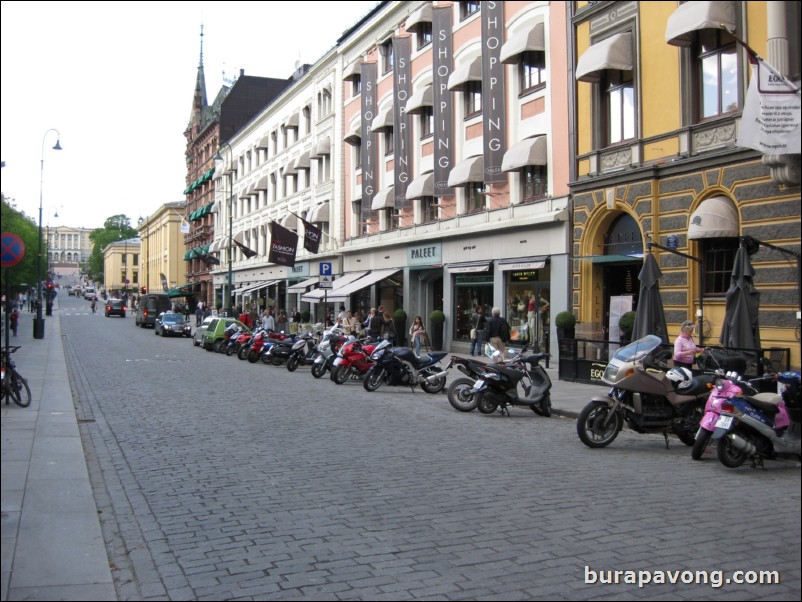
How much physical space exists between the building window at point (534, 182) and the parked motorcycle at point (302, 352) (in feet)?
27.1

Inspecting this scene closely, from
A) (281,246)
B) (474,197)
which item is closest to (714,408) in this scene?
(474,197)

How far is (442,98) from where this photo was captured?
28.7m

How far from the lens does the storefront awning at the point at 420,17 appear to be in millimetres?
29438

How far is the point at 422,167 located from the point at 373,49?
878 cm

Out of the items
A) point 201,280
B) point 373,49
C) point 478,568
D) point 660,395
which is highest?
point 373,49

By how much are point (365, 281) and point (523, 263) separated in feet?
39.7

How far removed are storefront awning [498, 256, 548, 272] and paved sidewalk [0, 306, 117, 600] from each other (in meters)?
15.1

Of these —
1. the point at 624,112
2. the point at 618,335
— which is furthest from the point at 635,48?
the point at 618,335

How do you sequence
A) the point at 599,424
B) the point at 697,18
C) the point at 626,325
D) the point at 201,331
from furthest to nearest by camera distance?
1. the point at 201,331
2. the point at 626,325
3. the point at 599,424
4. the point at 697,18

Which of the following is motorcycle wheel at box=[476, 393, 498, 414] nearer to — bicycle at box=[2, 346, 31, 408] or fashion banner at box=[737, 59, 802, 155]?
bicycle at box=[2, 346, 31, 408]

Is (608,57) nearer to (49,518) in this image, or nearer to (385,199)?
(49,518)

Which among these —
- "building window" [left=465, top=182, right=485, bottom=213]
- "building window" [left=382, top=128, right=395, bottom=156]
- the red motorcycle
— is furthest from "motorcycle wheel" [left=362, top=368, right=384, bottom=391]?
"building window" [left=382, top=128, right=395, bottom=156]

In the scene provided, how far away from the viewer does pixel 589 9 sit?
19281 mm

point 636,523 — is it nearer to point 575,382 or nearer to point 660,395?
point 660,395
